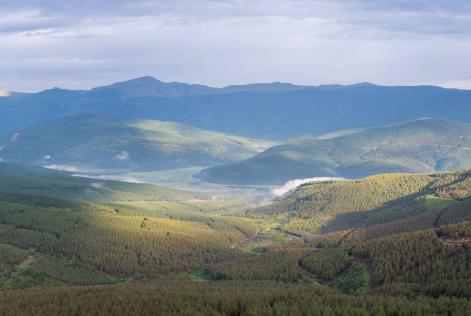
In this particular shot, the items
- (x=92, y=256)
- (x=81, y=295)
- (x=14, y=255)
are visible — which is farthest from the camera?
(x=92, y=256)

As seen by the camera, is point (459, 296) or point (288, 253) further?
point (288, 253)

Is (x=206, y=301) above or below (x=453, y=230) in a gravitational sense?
below

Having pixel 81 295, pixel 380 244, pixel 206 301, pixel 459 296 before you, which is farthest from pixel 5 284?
pixel 459 296

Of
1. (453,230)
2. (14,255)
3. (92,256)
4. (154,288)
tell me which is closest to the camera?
(154,288)

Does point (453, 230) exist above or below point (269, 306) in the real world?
above

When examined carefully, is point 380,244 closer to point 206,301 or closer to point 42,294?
point 206,301

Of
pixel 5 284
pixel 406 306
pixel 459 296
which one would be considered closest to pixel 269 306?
pixel 406 306

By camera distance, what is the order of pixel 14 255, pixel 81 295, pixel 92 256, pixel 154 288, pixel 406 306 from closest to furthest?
pixel 406 306, pixel 81 295, pixel 154 288, pixel 14 255, pixel 92 256

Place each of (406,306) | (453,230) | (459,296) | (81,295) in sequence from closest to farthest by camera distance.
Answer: (406,306)
(459,296)
(81,295)
(453,230)

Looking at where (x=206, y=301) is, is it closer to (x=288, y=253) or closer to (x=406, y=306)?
(x=406, y=306)

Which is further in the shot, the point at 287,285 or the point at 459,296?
the point at 287,285
